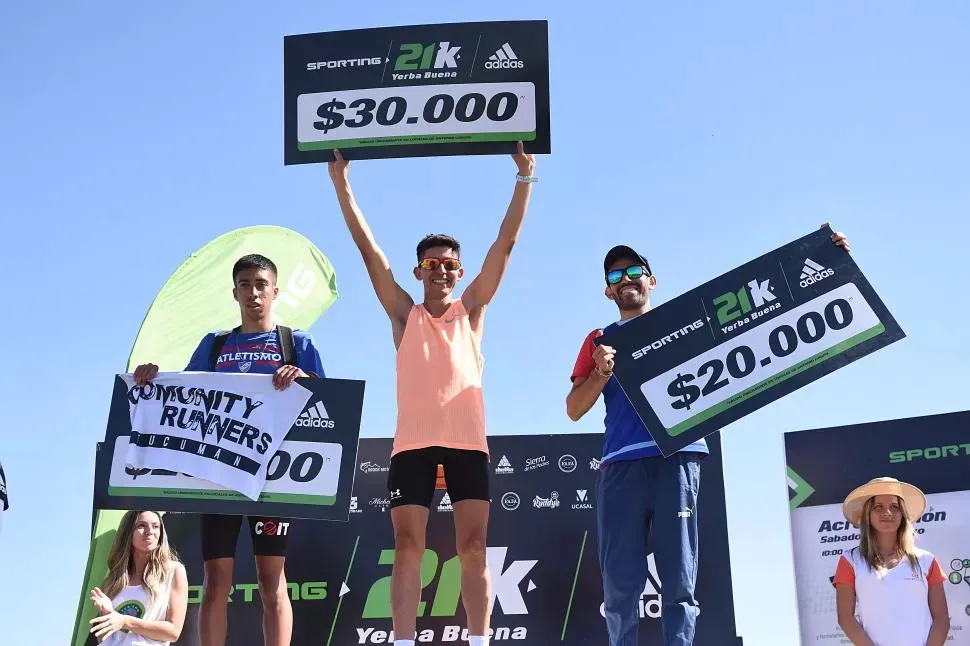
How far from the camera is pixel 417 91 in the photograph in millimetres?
6098

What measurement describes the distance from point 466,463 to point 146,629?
196 cm

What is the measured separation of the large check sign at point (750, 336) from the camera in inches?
211

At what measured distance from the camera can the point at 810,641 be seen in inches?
287

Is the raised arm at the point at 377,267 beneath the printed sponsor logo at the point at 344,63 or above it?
beneath

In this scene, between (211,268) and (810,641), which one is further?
(211,268)

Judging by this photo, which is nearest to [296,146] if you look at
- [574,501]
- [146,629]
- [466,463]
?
[466,463]

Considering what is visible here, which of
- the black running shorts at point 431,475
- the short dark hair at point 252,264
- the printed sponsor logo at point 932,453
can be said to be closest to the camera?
the black running shorts at point 431,475

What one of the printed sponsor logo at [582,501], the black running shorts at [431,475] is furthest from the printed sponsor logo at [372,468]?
the black running shorts at [431,475]

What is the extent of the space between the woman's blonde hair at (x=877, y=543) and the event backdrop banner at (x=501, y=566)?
1.56 metres

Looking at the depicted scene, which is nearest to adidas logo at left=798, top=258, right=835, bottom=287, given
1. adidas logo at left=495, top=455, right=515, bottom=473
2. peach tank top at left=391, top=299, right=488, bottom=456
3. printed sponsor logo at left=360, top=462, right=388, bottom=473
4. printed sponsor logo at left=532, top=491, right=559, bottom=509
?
peach tank top at left=391, top=299, right=488, bottom=456

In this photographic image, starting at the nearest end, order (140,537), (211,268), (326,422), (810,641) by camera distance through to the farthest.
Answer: (326,422)
(140,537)
(810,641)
(211,268)

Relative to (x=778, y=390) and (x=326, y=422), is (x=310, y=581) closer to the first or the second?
(x=326, y=422)

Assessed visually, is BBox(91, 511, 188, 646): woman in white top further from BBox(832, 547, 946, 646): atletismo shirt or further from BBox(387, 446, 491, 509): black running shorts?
BBox(832, 547, 946, 646): atletismo shirt

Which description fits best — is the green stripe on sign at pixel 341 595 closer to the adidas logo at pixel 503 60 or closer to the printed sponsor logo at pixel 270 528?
the printed sponsor logo at pixel 270 528
